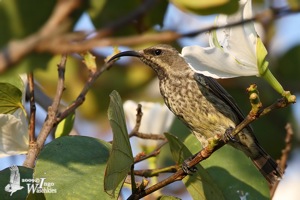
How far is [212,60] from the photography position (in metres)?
1.90

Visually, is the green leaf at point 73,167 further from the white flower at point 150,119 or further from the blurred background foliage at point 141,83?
the white flower at point 150,119

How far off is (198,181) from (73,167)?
50cm

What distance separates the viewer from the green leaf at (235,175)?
2596 mm

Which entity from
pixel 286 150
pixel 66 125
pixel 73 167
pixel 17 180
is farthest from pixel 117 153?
pixel 286 150

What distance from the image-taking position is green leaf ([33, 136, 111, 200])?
204 cm

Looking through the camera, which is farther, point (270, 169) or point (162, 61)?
point (162, 61)

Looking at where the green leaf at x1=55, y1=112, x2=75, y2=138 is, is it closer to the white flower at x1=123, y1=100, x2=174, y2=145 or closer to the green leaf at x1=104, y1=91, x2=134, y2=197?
the white flower at x1=123, y1=100, x2=174, y2=145

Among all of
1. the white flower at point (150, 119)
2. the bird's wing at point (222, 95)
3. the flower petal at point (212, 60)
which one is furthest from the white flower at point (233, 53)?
the bird's wing at point (222, 95)

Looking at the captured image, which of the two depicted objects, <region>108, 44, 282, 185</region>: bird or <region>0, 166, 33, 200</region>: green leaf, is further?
<region>108, 44, 282, 185</region>: bird

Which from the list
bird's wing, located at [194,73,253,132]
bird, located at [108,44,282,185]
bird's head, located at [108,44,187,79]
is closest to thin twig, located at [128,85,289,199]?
bird, located at [108,44,282,185]

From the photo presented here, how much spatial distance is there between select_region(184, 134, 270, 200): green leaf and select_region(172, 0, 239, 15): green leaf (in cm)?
74

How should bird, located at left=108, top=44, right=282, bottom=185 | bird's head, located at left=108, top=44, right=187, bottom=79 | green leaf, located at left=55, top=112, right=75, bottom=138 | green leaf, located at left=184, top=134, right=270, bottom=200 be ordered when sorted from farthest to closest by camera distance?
bird's head, located at left=108, top=44, right=187, bottom=79 < bird, located at left=108, top=44, right=282, bottom=185 < green leaf, located at left=55, top=112, right=75, bottom=138 < green leaf, located at left=184, top=134, right=270, bottom=200

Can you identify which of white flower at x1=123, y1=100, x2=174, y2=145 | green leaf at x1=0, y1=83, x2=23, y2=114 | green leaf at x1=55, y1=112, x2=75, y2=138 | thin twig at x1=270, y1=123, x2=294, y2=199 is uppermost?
white flower at x1=123, y1=100, x2=174, y2=145

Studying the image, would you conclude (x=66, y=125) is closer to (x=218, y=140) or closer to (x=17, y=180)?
(x=17, y=180)
